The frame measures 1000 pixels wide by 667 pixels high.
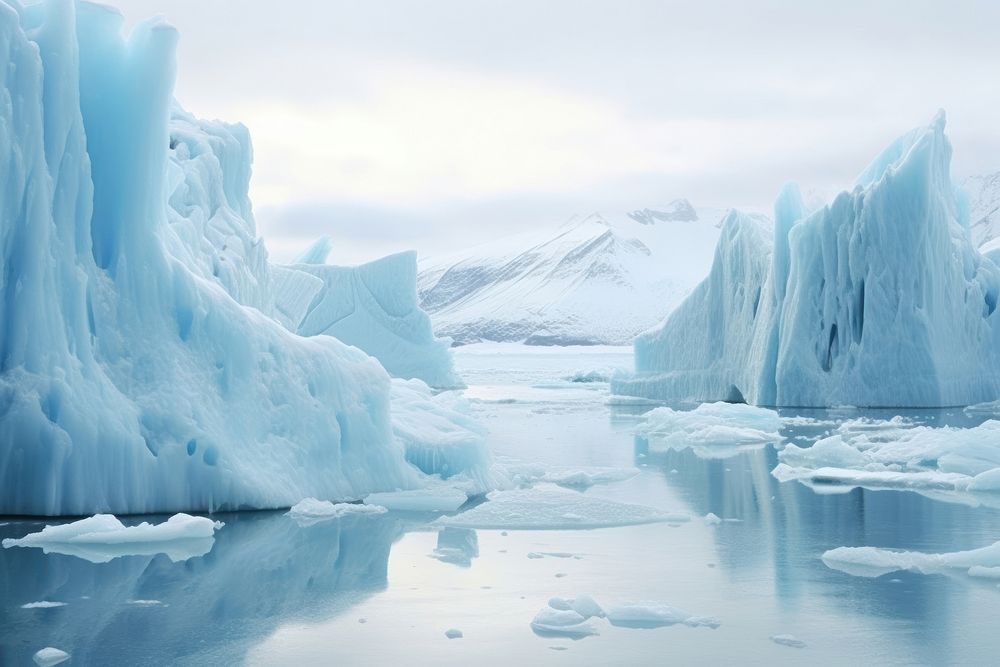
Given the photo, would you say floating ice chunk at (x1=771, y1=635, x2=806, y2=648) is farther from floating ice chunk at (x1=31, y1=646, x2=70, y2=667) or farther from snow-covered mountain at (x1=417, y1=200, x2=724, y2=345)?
snow-covered mountain at (x1=417, y1=200, x2=724, y2=345)

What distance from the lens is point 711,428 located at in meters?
14.6

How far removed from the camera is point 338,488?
8.07m

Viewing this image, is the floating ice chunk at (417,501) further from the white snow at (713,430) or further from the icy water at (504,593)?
the white snow at (713,430)

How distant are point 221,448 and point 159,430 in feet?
1.27

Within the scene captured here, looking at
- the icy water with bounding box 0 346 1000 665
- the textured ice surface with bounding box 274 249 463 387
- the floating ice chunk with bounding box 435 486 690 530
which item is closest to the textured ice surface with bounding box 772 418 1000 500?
the icy water with bounding box 0 346 1000 665

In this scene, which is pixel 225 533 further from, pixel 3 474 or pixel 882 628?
pixel 882 628

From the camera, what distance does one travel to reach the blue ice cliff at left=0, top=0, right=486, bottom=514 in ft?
22.8

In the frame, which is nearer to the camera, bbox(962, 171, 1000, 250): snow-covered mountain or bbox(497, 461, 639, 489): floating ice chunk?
bbox(497, 461, 639, 489): floating ice chunk

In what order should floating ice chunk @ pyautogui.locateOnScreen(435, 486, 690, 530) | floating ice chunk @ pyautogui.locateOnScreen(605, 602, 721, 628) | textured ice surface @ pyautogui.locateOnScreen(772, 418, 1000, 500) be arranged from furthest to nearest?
textured ice surface @ pyautogui.locateOnScreen(772, 418, 1000, 500), floating ice chunk @ pyautogui.locateOnScreen(435, 486, 690, 530), floating ice chunk @ pyautogui.locateOnScreen(605, 602, 721, 628)

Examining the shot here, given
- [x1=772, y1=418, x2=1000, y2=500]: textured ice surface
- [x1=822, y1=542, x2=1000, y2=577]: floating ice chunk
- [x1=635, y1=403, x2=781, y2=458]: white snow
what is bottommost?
[x1=635, y1=403, x2=781, y2=458]: white snow

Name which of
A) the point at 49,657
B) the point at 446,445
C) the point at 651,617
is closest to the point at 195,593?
the point at 49,657

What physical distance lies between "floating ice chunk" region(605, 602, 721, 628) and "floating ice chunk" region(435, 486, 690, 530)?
96.4 inches

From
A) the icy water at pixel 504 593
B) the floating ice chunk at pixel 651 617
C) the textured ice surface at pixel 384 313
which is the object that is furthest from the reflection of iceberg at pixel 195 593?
the textured ice surface at pixel 384 313

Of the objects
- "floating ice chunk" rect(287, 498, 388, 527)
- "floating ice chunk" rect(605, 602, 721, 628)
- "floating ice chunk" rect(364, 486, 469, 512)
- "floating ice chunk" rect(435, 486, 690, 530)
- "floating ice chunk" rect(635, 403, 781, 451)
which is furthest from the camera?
"floating ice chunk" rect(635, 403, 781, 451)
